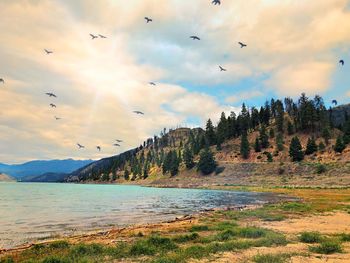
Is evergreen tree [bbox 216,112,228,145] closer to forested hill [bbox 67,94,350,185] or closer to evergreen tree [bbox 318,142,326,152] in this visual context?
forested hill [bbox 67,94,350,185]

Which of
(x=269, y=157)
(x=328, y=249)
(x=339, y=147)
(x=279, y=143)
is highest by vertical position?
(x=279, y=143)

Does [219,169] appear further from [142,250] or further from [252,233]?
[142,250]

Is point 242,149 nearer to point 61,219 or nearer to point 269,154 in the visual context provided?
point 269,154

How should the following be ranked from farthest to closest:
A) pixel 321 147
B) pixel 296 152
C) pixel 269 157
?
pixel 269 157 → pixel 321 147 → pixel 296 152

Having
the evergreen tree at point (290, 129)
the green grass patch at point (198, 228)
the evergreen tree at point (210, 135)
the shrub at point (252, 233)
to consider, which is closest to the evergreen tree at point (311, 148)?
the evergreen tree at point (290, 129)

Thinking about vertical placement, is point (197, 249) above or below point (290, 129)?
below

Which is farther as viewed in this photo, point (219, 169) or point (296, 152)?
point (219, 169)

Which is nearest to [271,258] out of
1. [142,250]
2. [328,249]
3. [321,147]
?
[328,249]

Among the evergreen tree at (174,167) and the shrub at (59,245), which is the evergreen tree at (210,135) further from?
the shrub at (59,245)

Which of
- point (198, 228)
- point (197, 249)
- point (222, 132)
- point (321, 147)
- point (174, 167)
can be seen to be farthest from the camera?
point (222, 132)

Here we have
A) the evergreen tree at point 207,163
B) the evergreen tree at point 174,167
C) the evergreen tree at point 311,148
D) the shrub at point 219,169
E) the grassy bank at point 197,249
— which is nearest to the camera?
the grassy bank at point 197,249

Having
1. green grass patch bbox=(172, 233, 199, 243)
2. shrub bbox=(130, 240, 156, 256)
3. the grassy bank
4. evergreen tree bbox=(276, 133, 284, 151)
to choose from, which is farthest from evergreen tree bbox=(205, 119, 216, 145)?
shrub bbox=(130, 240, 156, 256)

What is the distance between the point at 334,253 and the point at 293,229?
8.06 m

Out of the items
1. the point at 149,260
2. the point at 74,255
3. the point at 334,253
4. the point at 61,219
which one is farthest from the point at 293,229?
the point at 61,219
